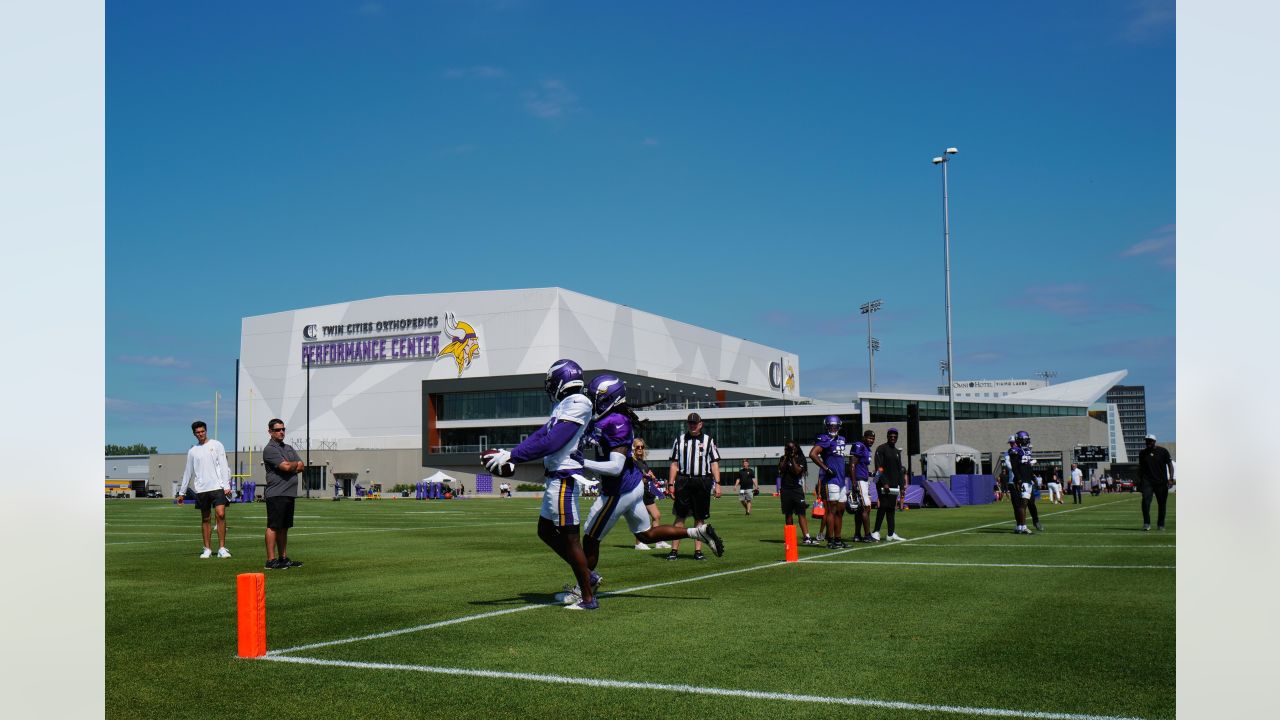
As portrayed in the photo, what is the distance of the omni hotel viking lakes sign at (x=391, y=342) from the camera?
95062mm

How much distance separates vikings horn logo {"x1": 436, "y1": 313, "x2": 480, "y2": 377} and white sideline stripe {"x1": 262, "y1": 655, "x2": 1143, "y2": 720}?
291ft

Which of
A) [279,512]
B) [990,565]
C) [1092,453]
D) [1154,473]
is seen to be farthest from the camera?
[1092,453]

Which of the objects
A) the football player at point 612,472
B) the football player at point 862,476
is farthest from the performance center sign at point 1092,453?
the football player at point 612,472

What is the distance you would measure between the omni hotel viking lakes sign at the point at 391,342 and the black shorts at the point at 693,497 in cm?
8076

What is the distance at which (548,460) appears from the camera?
360 inches

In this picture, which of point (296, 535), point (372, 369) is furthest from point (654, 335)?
point (296, 535)

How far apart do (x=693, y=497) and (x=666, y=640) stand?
740cm

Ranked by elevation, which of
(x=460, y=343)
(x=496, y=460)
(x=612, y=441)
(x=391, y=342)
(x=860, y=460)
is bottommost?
(x=860, y=460)

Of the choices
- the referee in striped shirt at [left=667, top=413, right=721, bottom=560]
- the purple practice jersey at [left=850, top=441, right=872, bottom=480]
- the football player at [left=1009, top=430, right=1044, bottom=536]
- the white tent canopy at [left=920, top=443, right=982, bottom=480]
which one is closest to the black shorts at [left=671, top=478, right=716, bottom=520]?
the referee in striped shirt at [left=667, top=413, right=721, bottom=560]

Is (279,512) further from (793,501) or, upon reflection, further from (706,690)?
(706,690)

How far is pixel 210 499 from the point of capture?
15992 mm

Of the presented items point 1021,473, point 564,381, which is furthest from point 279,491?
point 1021,473

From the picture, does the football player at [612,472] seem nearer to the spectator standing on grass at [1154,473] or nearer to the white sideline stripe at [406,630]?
the white sideline stripe at [406,630]

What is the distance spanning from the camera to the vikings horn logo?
94.7 m
